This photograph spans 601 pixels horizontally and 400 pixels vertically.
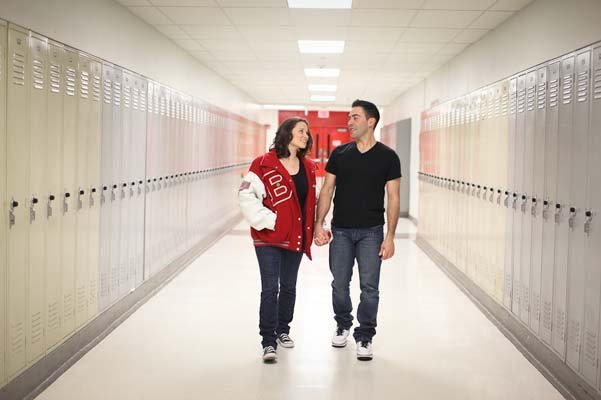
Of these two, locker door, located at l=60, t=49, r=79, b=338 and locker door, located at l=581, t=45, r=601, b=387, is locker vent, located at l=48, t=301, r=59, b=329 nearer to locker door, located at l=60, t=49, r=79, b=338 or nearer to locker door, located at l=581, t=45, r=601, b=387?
locker door, located at l=60, t=49, r=79, b=338

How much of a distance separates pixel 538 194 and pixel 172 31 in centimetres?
423

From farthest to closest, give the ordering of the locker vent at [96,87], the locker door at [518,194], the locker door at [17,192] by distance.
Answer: the locker door at [518,194] → the locker vent at [96,87] → the locker door at [17,192]

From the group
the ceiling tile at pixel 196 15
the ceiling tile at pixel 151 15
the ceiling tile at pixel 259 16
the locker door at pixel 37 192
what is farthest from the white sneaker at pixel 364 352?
the ceiling tile at pixel 151 15

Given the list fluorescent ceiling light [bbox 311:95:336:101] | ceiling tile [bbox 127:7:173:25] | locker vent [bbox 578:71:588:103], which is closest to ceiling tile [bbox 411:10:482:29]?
locker vent [bbox 578:71:588:103]

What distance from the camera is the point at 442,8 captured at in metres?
5.79

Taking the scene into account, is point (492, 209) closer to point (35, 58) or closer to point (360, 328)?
point (360, 328)

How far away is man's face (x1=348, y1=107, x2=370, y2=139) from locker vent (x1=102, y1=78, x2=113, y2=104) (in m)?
A: 1.85

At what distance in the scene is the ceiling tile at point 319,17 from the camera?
6.19m

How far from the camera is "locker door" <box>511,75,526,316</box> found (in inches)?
197

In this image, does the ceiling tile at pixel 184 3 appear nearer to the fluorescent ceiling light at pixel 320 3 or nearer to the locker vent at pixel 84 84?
the fluorescent ceiling light at pixel 320 3

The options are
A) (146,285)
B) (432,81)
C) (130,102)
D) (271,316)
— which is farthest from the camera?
(432,81)

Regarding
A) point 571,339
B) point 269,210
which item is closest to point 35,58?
point 269,210

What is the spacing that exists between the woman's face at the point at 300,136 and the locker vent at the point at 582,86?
1.60 metres

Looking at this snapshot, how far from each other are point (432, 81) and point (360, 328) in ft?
22.5
